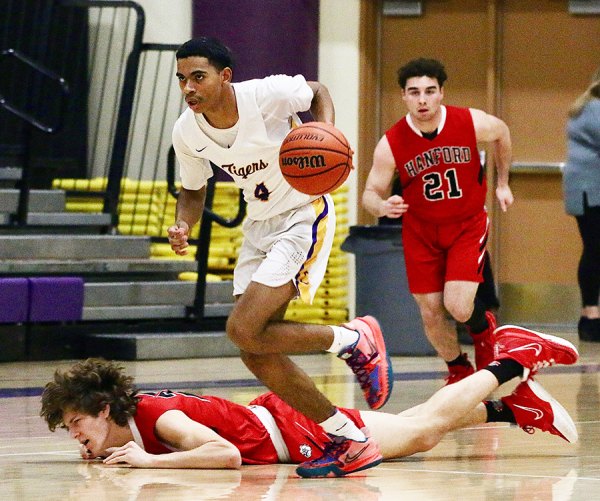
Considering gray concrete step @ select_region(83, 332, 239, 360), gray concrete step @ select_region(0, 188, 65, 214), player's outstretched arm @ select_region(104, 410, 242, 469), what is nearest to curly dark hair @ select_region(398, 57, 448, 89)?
player's outstretched arm @ select_region(104, 410, 242, 469)

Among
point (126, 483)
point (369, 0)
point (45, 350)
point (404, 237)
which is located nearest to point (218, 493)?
point (126, 483)

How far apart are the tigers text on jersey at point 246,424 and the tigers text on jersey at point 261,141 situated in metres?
0.72

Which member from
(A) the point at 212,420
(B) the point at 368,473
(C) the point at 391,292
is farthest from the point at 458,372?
(C) the point at 391,292

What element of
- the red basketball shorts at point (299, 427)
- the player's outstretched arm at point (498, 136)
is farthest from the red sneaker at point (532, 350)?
the player's outstretched arm at point (498, 136)

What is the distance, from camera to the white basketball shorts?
5.05m

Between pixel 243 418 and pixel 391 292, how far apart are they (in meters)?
5.21

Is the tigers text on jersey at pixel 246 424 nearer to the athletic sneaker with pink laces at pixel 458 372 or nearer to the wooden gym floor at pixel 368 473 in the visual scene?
the wooden gym floor at pixel 368 473

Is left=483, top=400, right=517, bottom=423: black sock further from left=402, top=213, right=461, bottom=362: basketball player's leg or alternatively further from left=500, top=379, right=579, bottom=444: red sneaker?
left=402, top=213, right=461, bottom=362: basketball player's leg

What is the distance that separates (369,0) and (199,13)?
163cm

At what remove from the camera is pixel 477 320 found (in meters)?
7.01

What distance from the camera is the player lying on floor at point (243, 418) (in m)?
4.82

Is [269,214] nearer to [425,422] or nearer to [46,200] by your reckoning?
[425,422]

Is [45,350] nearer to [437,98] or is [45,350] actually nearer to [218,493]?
[437,98]

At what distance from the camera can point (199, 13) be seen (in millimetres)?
11258
